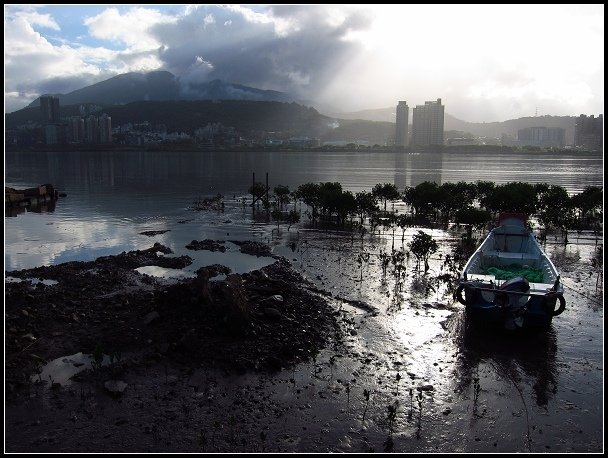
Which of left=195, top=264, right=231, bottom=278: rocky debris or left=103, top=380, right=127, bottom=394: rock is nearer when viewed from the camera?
left=103, top=380, right=127, bottom=394: rock

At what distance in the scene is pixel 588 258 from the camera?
28.5 metres

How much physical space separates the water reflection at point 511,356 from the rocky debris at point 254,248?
15.1 m

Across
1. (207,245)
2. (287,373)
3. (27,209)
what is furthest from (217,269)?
(27,209)

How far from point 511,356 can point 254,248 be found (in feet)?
62.8

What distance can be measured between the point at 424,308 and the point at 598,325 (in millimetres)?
6527

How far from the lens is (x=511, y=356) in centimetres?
1527

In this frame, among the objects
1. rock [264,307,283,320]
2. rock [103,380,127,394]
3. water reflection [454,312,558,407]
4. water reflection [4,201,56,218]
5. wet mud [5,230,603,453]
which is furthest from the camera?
water reflection [4,201,56,218]

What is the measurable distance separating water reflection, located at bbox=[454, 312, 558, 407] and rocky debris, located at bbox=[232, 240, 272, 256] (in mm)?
15114

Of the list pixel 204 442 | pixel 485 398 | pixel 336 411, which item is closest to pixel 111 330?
pixel 204 442

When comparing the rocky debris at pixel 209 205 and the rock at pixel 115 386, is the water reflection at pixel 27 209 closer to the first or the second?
the rocky debris at pixel 209 205

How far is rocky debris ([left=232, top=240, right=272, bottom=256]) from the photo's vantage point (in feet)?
99.0

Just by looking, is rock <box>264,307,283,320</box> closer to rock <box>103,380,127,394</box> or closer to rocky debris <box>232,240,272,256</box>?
rock <box>103,380,127,394</box>

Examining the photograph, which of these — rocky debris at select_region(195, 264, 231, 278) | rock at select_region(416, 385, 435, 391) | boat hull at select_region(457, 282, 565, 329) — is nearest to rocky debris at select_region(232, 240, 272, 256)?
rocky debris at select_region(195, 264, 231, 278)

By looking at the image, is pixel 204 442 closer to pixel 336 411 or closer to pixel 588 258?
pixel 336 411
